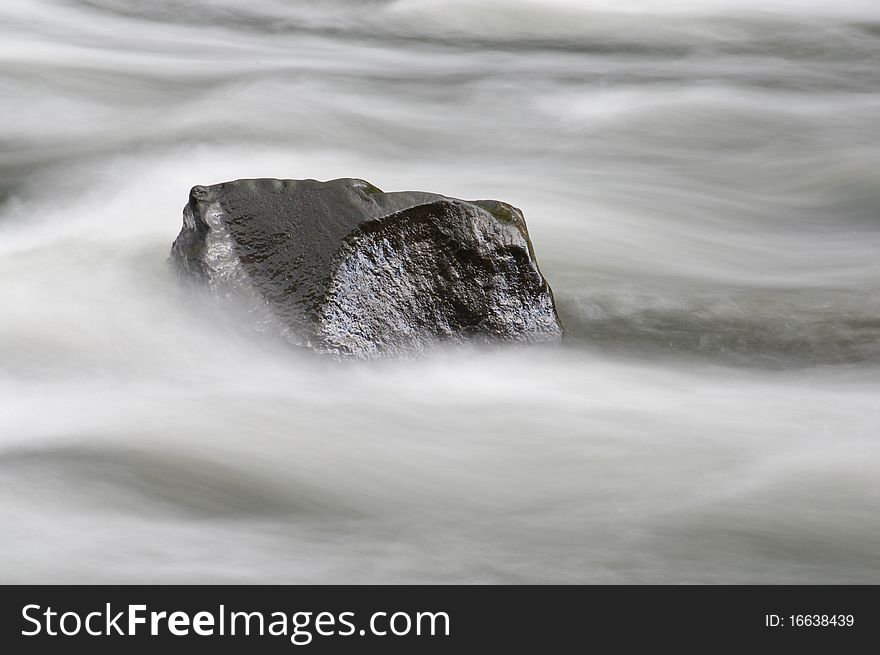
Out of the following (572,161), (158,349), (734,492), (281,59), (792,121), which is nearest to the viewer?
(734,492)

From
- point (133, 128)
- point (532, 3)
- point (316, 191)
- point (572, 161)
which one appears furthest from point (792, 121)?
point (316, 191)

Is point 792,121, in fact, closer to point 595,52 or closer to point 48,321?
point 595,52

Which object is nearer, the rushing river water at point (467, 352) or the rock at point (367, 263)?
the rushing river water at point (467, 352)

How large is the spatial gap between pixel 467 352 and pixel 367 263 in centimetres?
29

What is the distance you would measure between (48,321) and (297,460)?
0.89 m

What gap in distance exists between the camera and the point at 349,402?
2.57 meters

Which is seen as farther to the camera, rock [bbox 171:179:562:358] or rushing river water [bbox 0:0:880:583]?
rock [bbox 171:179:562:358]

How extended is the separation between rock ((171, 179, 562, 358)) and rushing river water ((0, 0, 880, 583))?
0.08m

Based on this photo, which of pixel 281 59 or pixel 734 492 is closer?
pixel 734 492

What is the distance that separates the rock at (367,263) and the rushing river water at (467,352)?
8 centimetres

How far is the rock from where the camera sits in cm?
271

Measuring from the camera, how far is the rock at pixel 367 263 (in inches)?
107

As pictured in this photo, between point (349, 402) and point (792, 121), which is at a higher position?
point (792, 121)

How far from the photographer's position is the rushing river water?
2.08m
